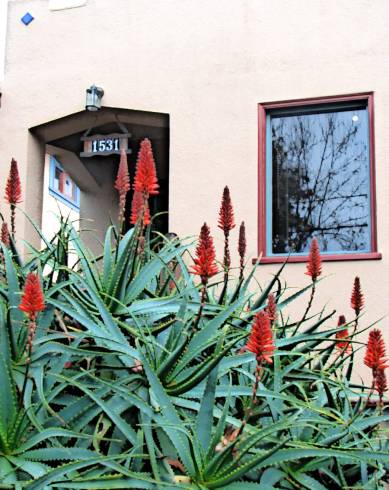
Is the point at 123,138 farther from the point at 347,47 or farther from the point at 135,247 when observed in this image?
the point at 135,247

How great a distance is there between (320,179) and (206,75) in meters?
1.62

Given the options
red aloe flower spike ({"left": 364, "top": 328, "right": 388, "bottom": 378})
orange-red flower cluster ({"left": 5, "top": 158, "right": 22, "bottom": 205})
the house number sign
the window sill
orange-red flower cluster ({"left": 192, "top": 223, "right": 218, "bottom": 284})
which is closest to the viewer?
orange-red flower cluster ({"left": 192, "top": 223, "right": 218, "bottom": 284})

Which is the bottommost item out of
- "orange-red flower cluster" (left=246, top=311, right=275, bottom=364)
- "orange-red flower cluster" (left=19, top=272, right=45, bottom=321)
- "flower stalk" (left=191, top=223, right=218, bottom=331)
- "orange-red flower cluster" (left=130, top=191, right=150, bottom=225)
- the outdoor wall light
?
"orange-red flower cluster" (left=246, top=311, right=275, bottom=364)

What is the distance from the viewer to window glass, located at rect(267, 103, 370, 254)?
23.7 ft

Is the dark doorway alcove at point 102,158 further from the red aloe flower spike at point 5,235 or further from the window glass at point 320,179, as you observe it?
the red aloe flower spike at point 5,235

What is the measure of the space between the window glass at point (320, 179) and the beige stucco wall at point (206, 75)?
205 millimetres

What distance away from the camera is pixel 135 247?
219cm

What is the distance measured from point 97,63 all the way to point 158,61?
691mm

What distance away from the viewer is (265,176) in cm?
745

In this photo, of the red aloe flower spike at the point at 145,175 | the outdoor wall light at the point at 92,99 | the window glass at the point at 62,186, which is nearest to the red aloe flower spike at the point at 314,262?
the red aloe flower spike at the point at 145,175

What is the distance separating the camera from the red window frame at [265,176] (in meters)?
7.02

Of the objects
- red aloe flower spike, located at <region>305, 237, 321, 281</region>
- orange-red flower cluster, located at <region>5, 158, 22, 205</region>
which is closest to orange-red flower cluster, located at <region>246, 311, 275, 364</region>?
red aloe flower spike, located at <region>305, 237, 321, 281</region>

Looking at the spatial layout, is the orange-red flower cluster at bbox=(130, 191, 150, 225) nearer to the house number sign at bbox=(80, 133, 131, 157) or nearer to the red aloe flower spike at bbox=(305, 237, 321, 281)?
the red aloe flower spike at bbox=(305, 237, 321, 281)

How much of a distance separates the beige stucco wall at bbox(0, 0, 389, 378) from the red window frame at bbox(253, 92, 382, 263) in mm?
59
